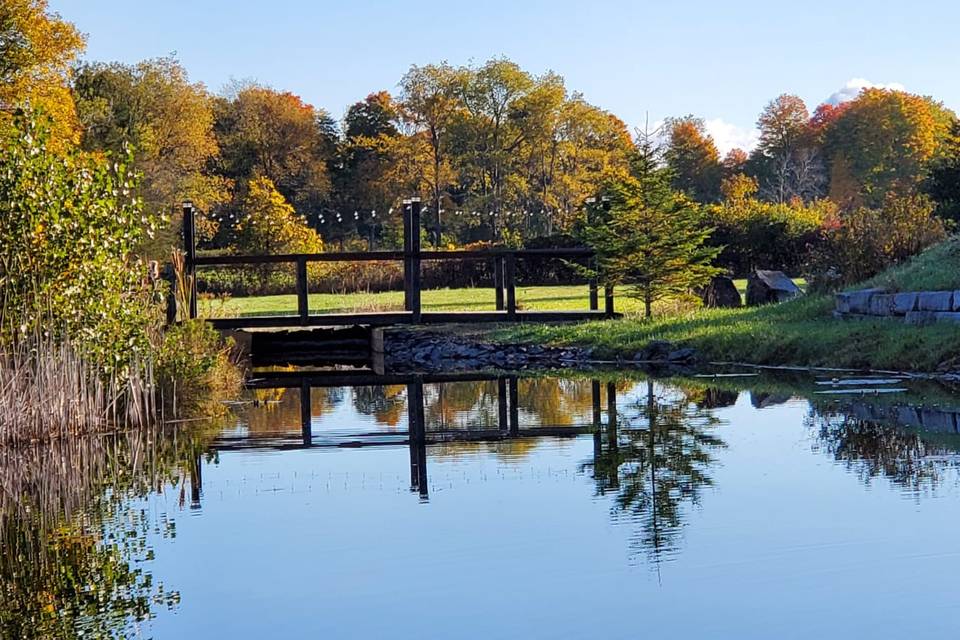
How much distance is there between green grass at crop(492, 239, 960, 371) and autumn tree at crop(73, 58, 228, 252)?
3188 centimetres

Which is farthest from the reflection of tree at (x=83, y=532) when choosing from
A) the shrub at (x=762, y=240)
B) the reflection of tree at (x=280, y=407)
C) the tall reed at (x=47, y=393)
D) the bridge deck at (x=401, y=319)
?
the shrub at (x=762, y=240)

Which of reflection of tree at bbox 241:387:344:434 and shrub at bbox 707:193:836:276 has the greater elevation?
shrub at bbox 707:193:836:276

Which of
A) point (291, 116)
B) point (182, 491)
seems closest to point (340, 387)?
point (182, 491)

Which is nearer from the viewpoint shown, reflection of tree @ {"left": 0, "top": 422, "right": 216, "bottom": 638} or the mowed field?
reflection of tree @ {"left": 0, "top": 422, "right": 216, "bottom": 638}

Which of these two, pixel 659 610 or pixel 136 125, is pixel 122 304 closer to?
pixel 659 610

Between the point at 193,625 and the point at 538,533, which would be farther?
the point at 538,533

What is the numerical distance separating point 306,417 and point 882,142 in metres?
53.7

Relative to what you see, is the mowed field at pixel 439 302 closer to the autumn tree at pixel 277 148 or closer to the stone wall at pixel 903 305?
the stone wall at pixel 903 305

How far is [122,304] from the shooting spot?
12.1 m

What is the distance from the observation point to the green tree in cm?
2205

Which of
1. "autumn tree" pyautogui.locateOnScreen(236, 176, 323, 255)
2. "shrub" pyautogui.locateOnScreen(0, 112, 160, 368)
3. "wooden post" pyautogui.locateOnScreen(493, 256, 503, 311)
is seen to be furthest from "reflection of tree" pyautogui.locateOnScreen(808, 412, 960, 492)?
"autumn tree" pyautogui.locateOnScreen(236, 176, 323, 255)

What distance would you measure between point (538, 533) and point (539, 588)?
4.07 ft

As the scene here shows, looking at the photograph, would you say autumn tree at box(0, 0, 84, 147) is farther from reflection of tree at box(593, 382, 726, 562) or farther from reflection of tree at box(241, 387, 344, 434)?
reflection of tree at box(593, 382, 726, 562)

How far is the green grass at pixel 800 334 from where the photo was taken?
15516 mm
